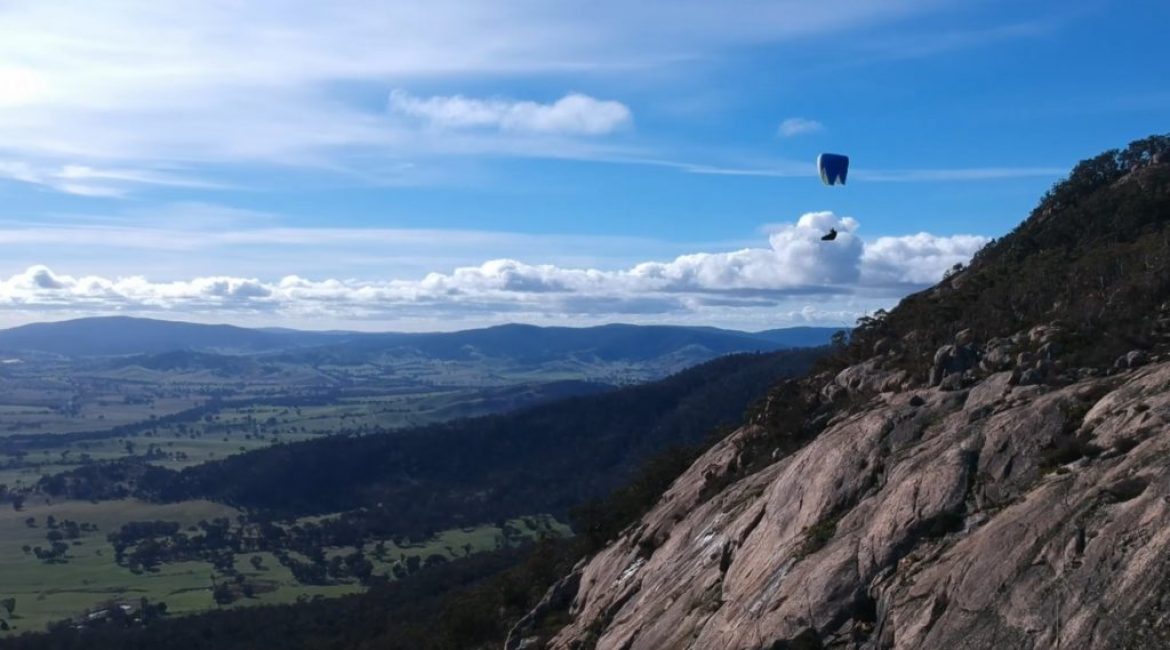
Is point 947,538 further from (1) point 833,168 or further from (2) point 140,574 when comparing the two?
(2) point 140,574

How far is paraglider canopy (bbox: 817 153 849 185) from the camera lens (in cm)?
4338

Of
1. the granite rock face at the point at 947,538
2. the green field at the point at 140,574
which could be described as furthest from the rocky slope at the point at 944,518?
the green field at the point at 140,574

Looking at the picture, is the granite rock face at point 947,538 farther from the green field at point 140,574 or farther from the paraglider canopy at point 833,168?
the green field at point 140,574

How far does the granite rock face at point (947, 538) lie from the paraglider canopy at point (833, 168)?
10.7 m

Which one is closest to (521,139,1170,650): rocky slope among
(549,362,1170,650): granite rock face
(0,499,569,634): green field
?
(549,362,1170,650): granite rock face

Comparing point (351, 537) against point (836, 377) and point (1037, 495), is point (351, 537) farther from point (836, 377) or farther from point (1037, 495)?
point (1037, 495)

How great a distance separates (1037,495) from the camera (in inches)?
901

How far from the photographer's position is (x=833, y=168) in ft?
143

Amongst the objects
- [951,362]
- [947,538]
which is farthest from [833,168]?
[947,538]

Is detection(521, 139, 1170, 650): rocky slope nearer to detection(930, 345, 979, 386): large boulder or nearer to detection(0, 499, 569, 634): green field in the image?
detection(930, 345, 979, 386): large boulder

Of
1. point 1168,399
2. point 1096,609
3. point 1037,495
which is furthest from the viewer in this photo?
point 1168,399

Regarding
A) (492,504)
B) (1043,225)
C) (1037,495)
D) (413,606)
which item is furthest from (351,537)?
(1037,495)

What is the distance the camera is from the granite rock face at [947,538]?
19.4 meters

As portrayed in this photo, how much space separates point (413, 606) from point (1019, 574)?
233ft
